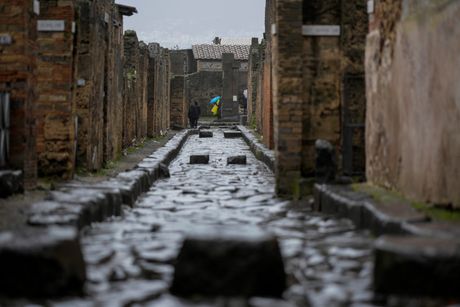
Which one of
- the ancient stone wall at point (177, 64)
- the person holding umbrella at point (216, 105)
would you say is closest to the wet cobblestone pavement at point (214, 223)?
the ancient stone wall at point (177, 64)

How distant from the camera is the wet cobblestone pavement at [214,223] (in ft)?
12.2

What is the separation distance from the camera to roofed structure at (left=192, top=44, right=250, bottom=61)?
56.7 metres

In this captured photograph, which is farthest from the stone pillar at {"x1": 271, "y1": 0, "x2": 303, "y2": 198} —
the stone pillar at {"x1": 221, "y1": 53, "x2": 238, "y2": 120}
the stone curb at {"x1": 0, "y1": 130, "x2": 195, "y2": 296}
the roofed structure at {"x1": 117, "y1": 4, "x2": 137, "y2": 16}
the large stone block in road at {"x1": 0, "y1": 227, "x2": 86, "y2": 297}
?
the stone pillar at {"x1": 221, "y1": 53, "x2": 238, "y2": 120}

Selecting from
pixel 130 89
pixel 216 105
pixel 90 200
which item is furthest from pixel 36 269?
pixel 216 105

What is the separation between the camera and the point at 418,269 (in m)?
3.62

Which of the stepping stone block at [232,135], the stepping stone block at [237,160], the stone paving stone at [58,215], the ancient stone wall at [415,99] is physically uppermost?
the ancient stone wall at [415,99]

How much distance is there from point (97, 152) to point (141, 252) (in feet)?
18.9

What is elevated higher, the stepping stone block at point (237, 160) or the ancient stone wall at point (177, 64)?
the ancient stone wall at point (177, 64)

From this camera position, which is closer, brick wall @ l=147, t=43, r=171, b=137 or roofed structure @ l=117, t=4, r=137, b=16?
roofed structure @ l=117, t=4, r=137, b=16

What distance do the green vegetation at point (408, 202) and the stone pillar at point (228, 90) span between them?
92.7ft

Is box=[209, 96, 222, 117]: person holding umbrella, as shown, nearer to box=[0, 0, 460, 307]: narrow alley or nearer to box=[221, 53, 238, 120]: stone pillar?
box=[221, 53, 238, 120]: stone pillar

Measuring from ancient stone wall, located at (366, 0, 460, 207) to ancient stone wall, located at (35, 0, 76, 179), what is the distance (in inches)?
145

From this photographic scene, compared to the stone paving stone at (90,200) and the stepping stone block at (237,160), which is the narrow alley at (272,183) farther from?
the stepping stone block at (237,160)

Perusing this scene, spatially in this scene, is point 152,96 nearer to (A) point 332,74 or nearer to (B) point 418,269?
(A) point 332,74
